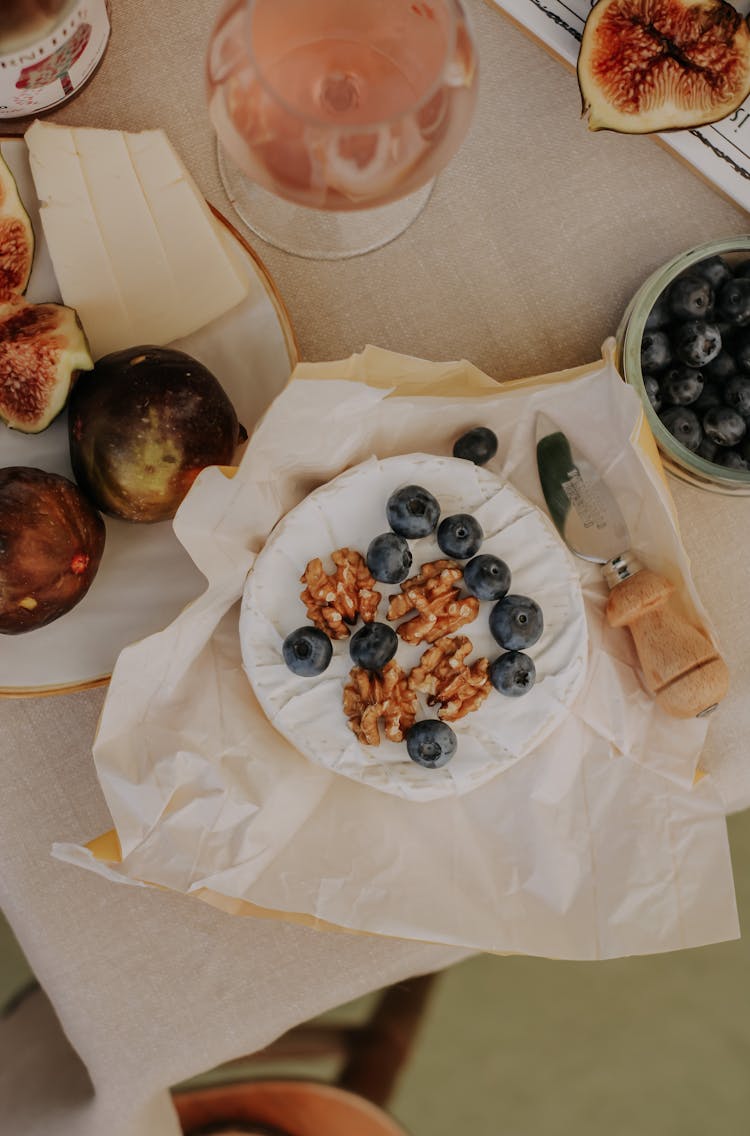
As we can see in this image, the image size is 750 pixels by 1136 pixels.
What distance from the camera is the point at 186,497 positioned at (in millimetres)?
709

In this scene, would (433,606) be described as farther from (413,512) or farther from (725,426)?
(725,426)

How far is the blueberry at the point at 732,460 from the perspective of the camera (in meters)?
0.77

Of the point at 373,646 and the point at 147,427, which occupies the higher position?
the point at 147,427

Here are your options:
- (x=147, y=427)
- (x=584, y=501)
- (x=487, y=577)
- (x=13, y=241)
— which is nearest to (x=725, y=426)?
(x=584, y=501)

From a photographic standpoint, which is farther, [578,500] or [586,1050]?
[586,1050]

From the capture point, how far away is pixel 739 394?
0.77 metres

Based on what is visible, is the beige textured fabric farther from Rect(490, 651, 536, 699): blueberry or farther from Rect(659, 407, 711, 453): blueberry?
Rect(490, 651, 536, 699): blueberry

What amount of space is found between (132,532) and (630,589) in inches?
17.4

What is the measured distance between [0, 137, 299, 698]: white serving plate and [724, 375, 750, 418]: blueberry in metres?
0.38

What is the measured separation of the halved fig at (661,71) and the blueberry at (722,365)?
20 cm

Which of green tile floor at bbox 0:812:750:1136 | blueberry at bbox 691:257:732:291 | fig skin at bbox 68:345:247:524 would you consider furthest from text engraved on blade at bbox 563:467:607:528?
green tile floor at bbox 0:812:750:1136

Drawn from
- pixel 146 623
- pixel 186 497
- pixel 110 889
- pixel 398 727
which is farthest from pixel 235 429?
pixel 110 889

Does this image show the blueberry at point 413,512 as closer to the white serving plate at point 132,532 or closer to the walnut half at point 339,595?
the walnut half at point 339,595

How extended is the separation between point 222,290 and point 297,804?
446mm
